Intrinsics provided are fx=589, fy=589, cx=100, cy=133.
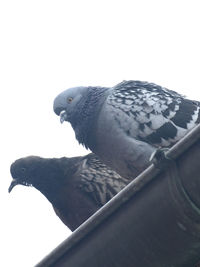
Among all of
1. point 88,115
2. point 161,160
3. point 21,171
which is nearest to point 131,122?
point 88,115

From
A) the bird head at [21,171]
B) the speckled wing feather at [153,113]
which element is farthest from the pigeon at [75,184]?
the speckled wing feather at [153,113]

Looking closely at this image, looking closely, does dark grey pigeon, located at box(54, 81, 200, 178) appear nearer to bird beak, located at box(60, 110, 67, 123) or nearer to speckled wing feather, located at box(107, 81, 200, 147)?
speckled wing feather, located at box(107, 81, 200, 147)

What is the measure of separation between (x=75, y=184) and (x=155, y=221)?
657 centimetres

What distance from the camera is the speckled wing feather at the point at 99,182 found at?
966 centimetres

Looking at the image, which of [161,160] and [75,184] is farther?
[75,184]

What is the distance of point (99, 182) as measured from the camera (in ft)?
32.2

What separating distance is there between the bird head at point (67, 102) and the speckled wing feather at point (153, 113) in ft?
2.98

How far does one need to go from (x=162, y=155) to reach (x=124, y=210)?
455mm

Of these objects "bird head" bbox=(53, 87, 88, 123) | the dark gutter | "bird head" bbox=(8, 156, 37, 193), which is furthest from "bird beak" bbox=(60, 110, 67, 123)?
the dark gutter

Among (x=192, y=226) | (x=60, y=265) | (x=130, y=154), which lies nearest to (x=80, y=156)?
(x=130, y=154)

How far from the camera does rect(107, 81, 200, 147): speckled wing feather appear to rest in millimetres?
8391

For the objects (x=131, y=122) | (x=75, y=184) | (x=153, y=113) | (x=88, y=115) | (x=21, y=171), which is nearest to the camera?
(x=131, y=122)

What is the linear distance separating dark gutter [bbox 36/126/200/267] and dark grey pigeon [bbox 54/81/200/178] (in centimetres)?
422

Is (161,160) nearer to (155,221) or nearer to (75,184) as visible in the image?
(155,221)
